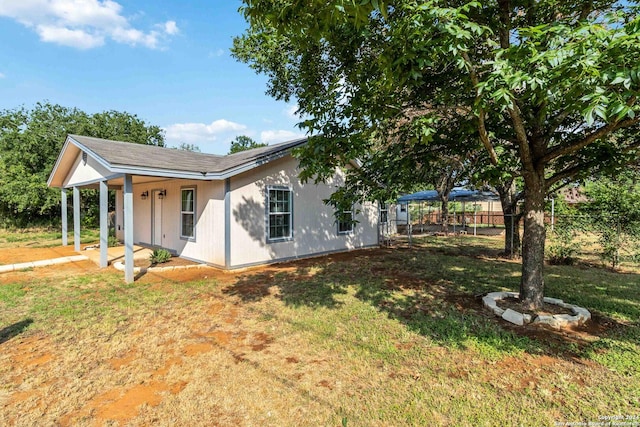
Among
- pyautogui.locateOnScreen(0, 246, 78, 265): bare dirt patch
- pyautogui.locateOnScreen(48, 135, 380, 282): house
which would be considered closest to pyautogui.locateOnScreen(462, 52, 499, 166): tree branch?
pyautogui.locateOnScreen(48, 135, 380, 282): house

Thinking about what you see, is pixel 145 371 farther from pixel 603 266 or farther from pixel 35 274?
pixel 603 266

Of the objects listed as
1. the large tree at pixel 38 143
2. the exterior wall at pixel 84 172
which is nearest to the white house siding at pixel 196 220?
the exterior wall at pixel 84 172

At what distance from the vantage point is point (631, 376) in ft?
9.73

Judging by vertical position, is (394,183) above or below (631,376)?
above

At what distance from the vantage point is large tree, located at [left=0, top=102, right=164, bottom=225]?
1625cm

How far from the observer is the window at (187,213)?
8.96 m

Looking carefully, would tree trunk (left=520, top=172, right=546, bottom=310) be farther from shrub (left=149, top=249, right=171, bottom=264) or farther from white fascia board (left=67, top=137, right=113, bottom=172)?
shrub (left=149, top=249, right=171, bottom=264)

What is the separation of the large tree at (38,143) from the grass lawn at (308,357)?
44.7ft

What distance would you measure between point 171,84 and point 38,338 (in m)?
12.7

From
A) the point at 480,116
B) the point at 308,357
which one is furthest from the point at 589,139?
the point at 308,357

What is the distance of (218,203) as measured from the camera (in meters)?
8.05

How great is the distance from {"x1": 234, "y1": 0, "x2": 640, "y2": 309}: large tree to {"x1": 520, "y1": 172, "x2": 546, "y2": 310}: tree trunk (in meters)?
0.02

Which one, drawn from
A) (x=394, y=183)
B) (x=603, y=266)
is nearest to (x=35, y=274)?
(x=394, y=183)

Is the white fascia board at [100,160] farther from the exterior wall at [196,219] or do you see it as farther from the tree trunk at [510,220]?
the tree trunk at [510,220]
